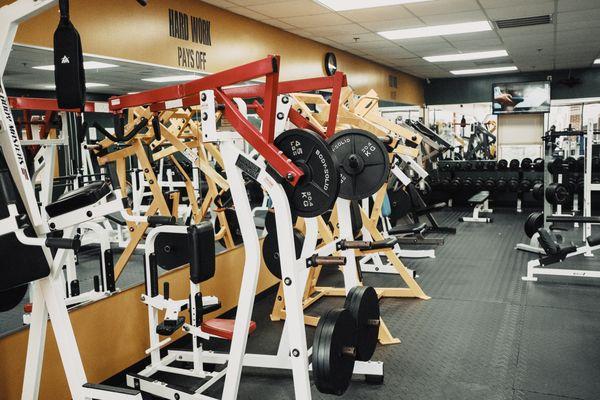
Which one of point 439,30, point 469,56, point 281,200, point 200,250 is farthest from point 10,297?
point 469,56

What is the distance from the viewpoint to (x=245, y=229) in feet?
5.87

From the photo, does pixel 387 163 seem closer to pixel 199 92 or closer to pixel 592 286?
pixel 199 92

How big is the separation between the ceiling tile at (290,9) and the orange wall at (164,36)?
23 centimetres

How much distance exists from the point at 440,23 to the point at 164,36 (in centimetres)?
290

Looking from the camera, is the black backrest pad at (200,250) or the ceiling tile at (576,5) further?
the ceiling tile at (576,5)

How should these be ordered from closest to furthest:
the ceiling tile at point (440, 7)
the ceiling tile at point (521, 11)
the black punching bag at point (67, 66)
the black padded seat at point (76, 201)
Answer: the black punching bag at point (67, 66) < the black padded seat at point (76, 201) < the ceiling tile at point (440, 7) < the ceiling tile at point (521, 11)

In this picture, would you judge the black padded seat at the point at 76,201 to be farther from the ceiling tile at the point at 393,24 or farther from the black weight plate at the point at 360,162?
the ceiling tile at the point at 393,24

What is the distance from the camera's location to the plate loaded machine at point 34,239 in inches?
61.5

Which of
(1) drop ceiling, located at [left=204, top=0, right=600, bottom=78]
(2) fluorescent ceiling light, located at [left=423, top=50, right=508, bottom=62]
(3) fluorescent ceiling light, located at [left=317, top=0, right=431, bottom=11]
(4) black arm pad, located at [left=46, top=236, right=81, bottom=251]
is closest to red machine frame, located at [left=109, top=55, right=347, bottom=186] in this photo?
(4) black arm pad, located at [left=46, top=236, right=81, bottom=251]

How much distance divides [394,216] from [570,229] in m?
2.48

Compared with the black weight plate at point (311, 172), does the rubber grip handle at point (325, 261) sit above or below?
below

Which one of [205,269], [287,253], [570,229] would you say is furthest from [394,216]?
[287,253]

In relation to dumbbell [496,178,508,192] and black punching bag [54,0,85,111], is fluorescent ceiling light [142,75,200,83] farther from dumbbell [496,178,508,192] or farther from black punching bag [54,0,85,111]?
dumbbell [496,178,508,192]

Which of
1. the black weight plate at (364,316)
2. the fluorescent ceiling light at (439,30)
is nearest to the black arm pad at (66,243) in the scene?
the black weight plate at (364,316)
